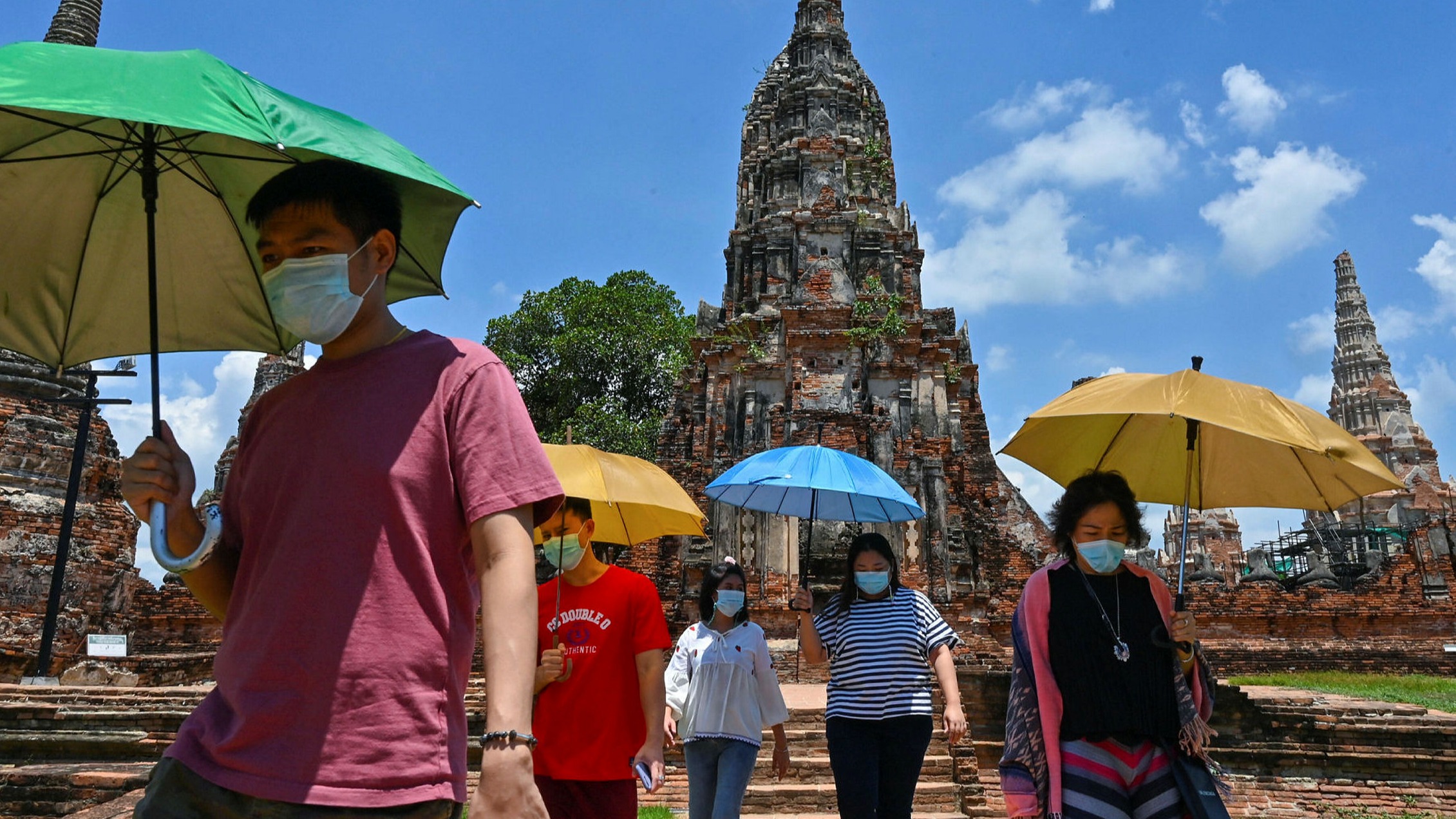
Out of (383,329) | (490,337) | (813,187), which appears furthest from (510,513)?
(490,337)

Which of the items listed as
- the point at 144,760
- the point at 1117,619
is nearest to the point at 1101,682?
the point at 1117,619

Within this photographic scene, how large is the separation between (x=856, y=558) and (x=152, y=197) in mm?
3360

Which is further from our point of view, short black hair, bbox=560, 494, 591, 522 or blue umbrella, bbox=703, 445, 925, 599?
blue umbrella, bbox=703, 445, 925, 599

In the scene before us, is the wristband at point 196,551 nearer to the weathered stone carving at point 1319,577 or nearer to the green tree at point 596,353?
the weathered stone carving at point 1319,577

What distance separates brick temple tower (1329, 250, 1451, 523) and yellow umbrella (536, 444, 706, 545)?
145 ft

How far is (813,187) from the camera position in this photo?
22.2m

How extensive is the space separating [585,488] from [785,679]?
24.0ft

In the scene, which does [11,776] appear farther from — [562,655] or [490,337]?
[490,337]

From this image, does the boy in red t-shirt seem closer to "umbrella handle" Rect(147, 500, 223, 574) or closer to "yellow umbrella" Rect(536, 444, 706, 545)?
"yellow umbrella" Rect(536, 444, 706, 545)

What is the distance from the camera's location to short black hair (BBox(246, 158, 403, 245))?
202 centimetres

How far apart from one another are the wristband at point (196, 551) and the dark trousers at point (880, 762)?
3084 millimetres

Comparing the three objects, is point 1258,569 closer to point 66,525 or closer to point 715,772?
point 715,772

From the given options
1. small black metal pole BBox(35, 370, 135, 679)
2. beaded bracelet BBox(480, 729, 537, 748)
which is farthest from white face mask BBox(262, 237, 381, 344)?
small black metal pole BBox(35, 370, 135, 679)

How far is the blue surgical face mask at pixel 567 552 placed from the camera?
4062mm
